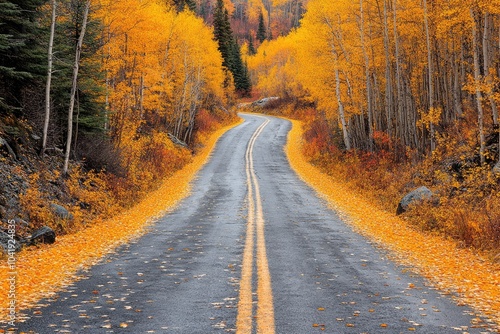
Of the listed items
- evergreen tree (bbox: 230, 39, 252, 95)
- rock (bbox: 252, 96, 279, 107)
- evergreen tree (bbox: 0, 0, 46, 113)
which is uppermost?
evergreen tree (bbox: 230, 39, 252, 95)

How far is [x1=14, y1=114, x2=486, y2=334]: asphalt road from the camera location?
5.20m

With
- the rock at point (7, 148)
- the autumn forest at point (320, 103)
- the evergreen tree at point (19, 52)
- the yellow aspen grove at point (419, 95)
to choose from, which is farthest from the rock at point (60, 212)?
the yellow aspen grove at point (419, 95)

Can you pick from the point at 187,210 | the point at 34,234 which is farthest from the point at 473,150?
the point at 34,234

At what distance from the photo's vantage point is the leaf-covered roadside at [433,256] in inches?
263

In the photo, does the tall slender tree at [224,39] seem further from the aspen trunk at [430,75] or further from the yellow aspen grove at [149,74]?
the aspen trunk at [430,75]

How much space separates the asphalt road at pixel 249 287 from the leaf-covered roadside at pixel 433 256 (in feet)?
1.30

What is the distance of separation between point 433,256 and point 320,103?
72.7ft

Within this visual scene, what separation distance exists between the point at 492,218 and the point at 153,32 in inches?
844

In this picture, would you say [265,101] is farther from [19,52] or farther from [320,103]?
[19,52]

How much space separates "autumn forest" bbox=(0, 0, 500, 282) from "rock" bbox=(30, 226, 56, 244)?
3.60 ft

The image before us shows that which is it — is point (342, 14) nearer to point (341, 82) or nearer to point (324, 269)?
point (341, 82)

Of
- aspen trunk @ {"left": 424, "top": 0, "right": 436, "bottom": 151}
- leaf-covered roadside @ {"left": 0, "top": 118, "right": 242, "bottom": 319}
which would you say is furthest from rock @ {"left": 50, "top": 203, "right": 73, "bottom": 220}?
aspen trunk @ {"left": 424, "top": 0, "right": 436, "bottom": 151}

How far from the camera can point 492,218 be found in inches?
438

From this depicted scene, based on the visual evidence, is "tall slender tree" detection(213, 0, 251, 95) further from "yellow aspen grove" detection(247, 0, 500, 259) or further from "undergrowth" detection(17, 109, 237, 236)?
"undergrowth" detection(17, 109, 237, 236)
